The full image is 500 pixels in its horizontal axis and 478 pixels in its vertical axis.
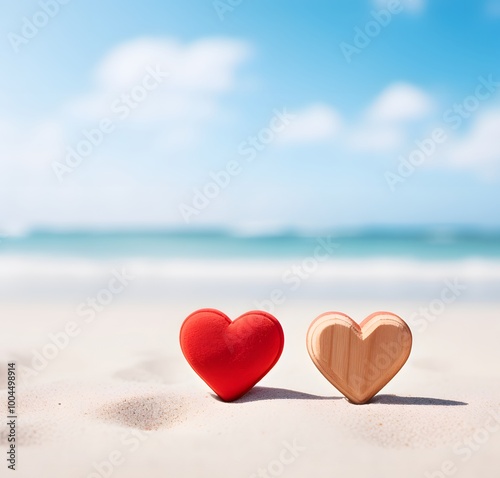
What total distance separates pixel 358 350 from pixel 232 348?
863 millimetres

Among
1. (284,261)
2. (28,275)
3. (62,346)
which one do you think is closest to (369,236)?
(284,261)

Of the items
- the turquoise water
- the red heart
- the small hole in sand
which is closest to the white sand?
the small hole in sand

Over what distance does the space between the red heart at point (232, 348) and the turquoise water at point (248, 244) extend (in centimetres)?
1535

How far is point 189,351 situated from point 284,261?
14997 mm

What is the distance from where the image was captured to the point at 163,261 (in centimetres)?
1872

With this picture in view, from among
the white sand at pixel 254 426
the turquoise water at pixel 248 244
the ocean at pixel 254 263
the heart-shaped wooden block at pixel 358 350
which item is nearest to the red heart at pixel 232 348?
the white sand at pixel 254 426

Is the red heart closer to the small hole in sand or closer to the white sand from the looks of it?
the white sand

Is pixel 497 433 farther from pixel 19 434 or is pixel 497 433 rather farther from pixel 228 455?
pixel 19 434

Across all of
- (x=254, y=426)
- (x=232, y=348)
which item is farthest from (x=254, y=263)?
(x=254, y=426)

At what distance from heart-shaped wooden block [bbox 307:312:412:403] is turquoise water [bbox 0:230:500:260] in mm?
15339

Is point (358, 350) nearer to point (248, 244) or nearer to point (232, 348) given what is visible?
point (232, 348)

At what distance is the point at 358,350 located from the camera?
3969mm

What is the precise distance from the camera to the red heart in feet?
13.4

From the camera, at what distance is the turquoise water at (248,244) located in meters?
21.4
